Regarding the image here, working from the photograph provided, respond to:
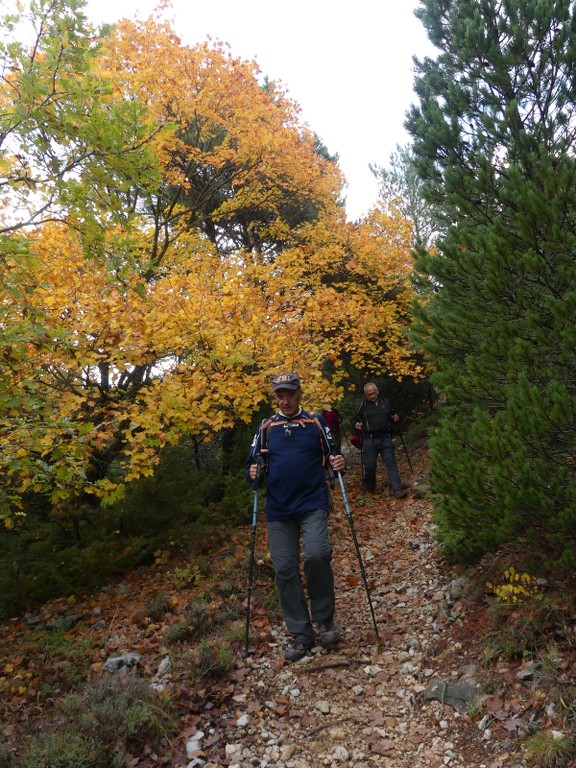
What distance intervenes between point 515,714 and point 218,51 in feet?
44.6

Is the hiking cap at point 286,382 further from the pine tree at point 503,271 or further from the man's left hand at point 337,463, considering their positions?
the pine tree at point 503,271

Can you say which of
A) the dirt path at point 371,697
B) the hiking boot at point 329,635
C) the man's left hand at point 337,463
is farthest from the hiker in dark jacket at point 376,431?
the hiking boot at point 329,635

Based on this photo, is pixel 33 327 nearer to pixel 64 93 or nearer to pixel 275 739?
pixel 64 93

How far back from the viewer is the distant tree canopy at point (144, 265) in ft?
14.7

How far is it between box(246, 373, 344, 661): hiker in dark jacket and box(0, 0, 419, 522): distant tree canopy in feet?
6.08

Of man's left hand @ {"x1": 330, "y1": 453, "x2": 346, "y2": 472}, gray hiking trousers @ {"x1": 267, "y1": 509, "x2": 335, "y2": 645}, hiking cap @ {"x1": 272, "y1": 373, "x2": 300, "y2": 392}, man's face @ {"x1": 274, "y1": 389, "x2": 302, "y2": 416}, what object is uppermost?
hiking cap @ {"x1": 272, "y1": 373, "x2": 300, "y2": 392}

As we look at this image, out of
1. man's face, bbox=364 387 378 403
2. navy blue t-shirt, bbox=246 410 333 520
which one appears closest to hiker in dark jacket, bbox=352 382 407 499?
man's face, bbox=364 387 378 403

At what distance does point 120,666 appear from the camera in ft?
16.8

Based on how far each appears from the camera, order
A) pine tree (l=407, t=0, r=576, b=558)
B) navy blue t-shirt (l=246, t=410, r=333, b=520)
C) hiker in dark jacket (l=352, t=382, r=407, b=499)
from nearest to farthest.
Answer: pine tree (l=407, t=0, r=576, b=558) < navy blue t-shirt (l=246, t=410, r=333, b=520) < hiker in dark jacket (l=352, t=382, r=407, b=499)

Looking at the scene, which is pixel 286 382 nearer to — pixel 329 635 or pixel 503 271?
pixel 503 271

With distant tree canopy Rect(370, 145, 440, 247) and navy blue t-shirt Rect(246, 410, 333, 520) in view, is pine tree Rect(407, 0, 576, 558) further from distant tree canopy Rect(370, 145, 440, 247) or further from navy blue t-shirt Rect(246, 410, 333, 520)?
distant tree canopy Rect(370, 145, 440, 247)

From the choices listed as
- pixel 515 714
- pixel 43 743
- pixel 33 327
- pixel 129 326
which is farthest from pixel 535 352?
pixel 129 326

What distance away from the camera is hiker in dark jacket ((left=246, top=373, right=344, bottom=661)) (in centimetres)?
500

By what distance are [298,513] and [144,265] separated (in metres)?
3.14
